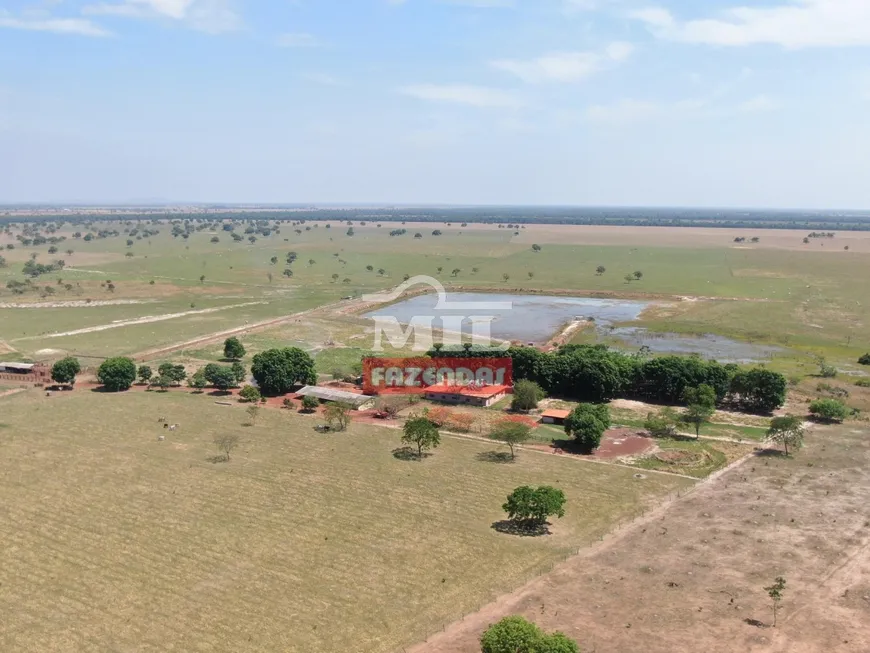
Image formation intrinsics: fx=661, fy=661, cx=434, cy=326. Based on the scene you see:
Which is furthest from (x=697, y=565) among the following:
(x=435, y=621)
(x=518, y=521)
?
(x=435, y=621)

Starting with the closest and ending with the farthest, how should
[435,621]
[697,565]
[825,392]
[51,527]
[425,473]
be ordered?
1. [435,621]
2. [697,565]
3. [51,527]
4. [425,473]
5. [825,392]

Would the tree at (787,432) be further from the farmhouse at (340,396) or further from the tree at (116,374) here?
the tree at (116,374)

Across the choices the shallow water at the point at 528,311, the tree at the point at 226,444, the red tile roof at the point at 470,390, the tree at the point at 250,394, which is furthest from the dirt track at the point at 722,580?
the shallow water at the point at 528,311

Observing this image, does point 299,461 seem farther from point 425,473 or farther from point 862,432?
point 862,432

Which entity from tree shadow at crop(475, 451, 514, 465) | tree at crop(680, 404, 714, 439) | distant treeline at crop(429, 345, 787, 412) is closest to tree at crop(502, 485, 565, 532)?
tree shadow at crop(475, 451, 514, 465)

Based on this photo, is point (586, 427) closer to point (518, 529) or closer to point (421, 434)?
point (421, 434)

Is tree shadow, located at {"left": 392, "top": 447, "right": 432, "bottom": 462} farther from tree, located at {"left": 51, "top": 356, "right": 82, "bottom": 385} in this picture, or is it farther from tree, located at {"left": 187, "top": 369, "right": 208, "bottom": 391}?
tree, located at {"left": 51, "top": 356, "right": 82, "bottom": 385}
